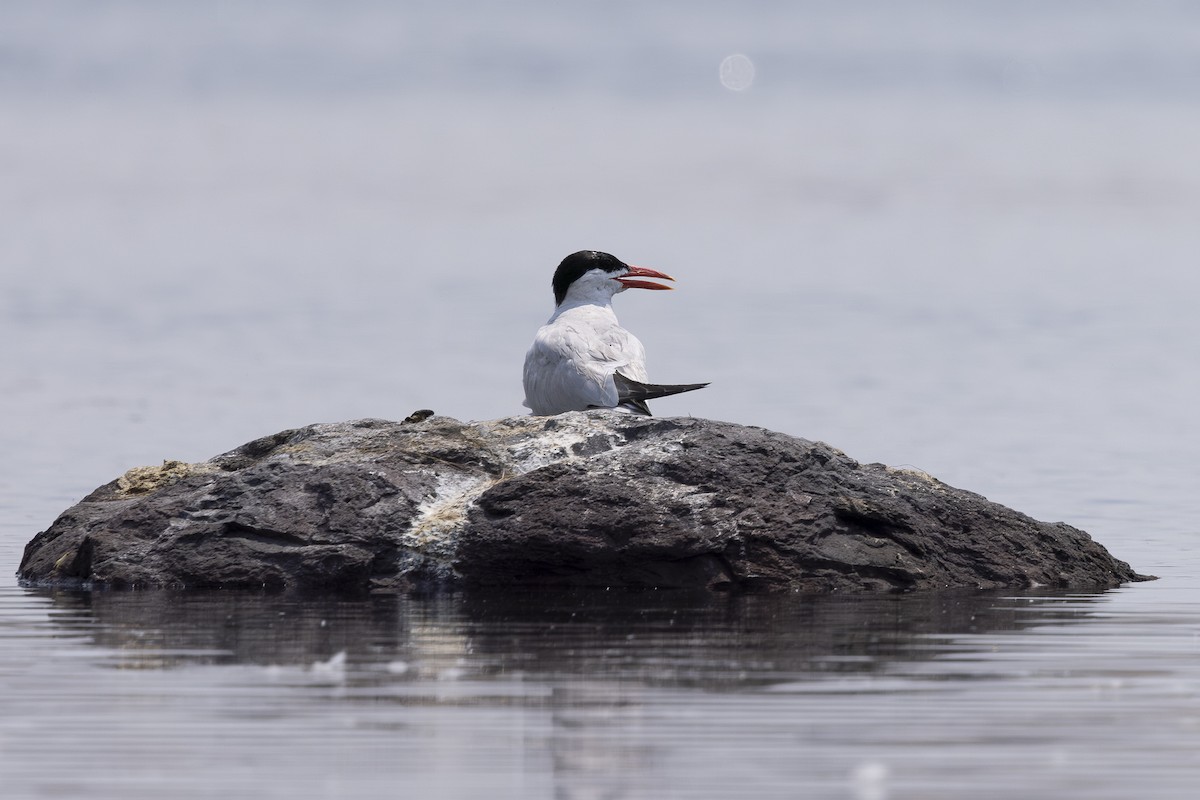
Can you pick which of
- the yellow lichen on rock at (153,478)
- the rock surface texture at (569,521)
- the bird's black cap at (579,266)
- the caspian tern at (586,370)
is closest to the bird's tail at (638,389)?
the caspian tern at (586,370)

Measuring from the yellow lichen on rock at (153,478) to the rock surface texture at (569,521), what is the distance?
0.49 m

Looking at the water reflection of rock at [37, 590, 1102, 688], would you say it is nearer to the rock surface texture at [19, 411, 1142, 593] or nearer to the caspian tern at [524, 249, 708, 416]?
the rock surface texture at [19, 411, 1142, 593]

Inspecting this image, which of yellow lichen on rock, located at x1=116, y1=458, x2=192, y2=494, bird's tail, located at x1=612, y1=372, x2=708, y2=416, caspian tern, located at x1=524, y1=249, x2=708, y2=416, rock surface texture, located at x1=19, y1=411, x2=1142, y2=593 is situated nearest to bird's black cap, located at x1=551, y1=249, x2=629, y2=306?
caspian tern, located at x1=524, y1=249, x2=708, y2=416

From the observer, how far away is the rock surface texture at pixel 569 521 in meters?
13.3

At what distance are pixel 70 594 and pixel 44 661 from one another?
3.17 metres

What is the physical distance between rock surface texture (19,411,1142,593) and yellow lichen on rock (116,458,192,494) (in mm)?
485

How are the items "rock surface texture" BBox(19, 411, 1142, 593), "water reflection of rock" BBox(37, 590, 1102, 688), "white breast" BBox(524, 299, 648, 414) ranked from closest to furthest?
"water reflection of rock" BBox(37, 590, 1102, 688) < "rock surface texture" BBox(19, 411, 1142, 593) < "white breast" BBox(524, 299, 648, 414)

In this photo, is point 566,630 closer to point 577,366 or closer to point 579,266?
point 577,366

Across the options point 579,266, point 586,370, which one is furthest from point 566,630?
point 579,266

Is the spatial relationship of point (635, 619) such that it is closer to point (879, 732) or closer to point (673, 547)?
point (673, 547)

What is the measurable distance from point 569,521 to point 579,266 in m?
4.52

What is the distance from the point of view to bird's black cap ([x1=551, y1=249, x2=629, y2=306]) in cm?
1736

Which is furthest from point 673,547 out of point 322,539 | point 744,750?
point 744,750

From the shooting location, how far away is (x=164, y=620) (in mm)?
12023
